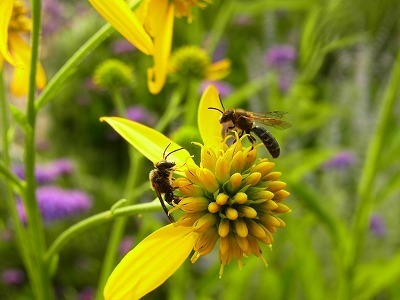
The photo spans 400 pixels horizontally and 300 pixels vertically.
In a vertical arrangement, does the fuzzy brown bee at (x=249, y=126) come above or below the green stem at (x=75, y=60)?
below

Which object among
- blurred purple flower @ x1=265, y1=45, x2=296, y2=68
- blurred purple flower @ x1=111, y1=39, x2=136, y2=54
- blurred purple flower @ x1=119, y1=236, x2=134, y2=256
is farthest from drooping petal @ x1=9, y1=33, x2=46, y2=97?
blurred purple flower @ x1=111, y1=39, x2=136, y2=54

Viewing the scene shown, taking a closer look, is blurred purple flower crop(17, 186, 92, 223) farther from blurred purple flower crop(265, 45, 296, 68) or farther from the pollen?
the pollen

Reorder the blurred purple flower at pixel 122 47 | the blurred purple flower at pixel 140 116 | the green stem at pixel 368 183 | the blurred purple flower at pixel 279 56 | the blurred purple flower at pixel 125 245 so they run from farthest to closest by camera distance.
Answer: the blurred purple flower at pixel 122 47 < the blurred purple flower at pixel 140 116 < the blurred purple flower at pixel 279 56 < the blurred purple flower at pixel 125 245 < the green stem at pixel 368 183

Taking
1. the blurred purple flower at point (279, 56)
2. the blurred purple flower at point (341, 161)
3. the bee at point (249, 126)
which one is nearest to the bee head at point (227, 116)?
the bee at point (249, 126)

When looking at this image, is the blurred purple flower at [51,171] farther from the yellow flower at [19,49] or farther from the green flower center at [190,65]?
the yellow flower at [19,49]

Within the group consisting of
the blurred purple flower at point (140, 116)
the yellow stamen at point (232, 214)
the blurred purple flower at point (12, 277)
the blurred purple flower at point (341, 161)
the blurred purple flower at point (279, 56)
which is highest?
the yellow stamen at point (232, 214)

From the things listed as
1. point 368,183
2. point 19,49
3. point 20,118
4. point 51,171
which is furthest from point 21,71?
point 51,171
